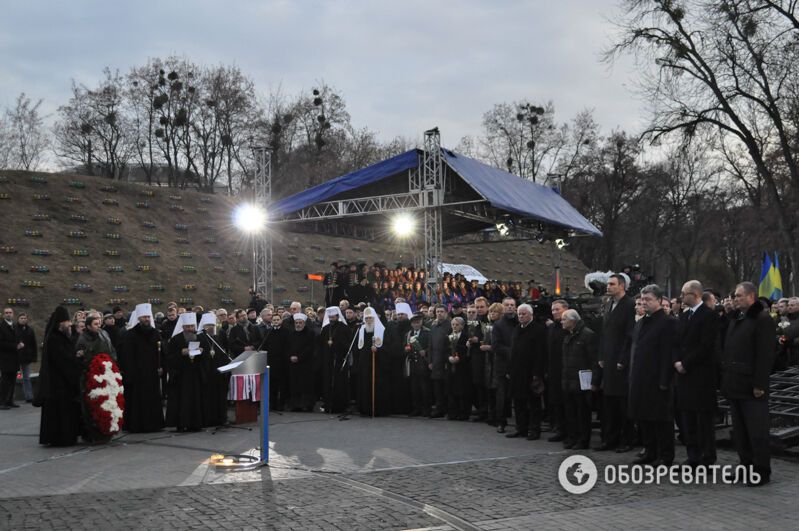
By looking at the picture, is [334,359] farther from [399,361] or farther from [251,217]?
[251,217]

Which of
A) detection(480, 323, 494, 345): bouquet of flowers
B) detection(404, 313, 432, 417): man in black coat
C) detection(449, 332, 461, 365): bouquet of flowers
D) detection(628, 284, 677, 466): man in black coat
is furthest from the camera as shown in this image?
detection(404, 313, 432, 417): man in black coat

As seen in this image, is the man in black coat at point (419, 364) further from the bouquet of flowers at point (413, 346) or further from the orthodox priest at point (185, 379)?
the orthodox priest at point (185, 379)

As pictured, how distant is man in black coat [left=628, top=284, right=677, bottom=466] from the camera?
793 cm

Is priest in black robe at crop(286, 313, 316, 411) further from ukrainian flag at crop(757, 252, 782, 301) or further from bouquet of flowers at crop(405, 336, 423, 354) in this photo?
ukrainian flag at crop(757, 252, 782, 301)

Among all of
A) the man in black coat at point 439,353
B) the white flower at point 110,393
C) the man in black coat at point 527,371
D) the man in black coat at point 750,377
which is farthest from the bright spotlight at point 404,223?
the man in black coat at point 750,377

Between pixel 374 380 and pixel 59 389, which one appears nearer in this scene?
pixel 59 389

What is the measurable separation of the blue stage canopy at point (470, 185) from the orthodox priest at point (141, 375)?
29.7ft

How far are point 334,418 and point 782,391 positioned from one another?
7.22 meters

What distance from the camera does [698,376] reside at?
773cm

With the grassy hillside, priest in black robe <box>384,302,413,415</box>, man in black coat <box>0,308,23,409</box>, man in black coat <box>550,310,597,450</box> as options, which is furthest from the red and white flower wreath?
the grassy hillside

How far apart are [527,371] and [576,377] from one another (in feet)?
3.36

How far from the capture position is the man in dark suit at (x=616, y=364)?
28.4 ft

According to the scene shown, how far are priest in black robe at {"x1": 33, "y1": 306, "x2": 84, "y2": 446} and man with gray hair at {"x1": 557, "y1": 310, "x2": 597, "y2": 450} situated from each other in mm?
6780

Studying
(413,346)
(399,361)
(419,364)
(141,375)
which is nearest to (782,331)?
(419,364)
